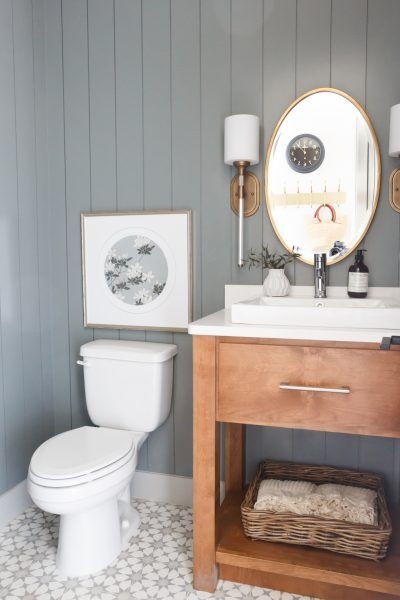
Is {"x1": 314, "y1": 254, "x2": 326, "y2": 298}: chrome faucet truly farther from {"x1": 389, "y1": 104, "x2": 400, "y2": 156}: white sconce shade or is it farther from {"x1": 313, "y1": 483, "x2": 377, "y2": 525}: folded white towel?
{"x1": 313, "y1": 483, "x2": 377, "y2": 525}: folded white towel

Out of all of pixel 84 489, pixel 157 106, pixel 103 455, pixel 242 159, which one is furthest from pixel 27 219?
pixel 84 489

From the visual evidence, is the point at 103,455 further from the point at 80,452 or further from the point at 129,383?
the point at 129,383

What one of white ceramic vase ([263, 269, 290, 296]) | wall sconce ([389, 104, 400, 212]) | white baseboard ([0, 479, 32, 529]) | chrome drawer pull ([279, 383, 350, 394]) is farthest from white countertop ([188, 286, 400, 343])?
white baseboard ([0, 479, 32, 529])

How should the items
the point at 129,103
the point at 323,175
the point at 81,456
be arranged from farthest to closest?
1. the point at 129,103
2. the point at 323,175
3. the point at 81,456

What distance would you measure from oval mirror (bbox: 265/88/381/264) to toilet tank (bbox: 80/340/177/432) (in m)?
0.75

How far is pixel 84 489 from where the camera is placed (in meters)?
1.61

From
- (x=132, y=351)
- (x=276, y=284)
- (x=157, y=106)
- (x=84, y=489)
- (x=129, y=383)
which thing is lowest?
(x=84, y=489)

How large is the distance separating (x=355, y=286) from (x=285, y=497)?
2.72 feet

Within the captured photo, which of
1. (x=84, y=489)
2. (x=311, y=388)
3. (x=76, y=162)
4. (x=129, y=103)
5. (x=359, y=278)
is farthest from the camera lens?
(x=76, y=162)

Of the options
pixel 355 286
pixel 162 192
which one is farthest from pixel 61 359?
pixel 355 286

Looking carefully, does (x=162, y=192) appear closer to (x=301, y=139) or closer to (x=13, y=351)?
(x=301, y=139)

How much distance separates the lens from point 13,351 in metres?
2.14

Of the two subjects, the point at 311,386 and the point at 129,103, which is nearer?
the point at 311,386

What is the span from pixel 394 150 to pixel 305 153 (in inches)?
13.9
